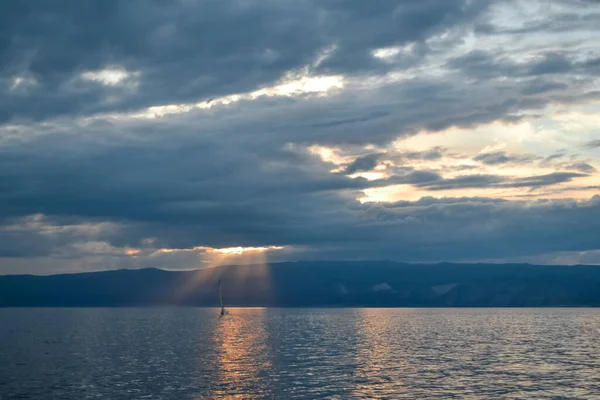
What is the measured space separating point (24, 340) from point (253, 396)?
11228 cm

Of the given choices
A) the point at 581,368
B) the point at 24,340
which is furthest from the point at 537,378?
→ the point at 24,340

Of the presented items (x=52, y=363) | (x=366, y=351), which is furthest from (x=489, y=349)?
(x=52, y=363)

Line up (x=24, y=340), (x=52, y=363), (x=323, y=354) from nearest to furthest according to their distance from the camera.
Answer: (x=52, y=363) < (x=323, y=354) < (x=24, y=340)

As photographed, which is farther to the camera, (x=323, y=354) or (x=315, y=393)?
(x=323, y=354)

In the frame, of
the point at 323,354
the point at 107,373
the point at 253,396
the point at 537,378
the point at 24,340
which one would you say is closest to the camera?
the point at 253,396

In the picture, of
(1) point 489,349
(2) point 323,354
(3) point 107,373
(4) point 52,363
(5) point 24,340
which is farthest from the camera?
(5) point 24,340

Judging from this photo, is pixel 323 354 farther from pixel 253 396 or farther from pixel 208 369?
pixel 253 396

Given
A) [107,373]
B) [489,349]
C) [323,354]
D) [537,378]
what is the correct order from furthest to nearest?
[489,349] < [323,354] < [107,373] < [537,378]

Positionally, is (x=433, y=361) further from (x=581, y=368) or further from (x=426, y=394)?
(x=426, y=394)

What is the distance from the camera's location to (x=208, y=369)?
10012 centimetres

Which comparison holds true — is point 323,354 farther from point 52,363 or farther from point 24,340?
point 24,340

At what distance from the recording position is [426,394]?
75438 mm

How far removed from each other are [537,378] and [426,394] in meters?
21.9

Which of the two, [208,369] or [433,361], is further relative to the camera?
[433,361]
